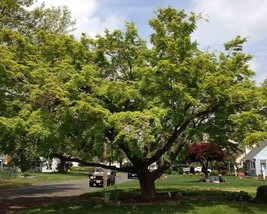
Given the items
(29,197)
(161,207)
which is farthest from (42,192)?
(161,207)

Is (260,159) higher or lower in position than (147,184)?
higher

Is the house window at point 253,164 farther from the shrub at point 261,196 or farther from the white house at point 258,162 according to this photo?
the shrub at point 261,196

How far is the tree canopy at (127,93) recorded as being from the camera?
14.4 meters

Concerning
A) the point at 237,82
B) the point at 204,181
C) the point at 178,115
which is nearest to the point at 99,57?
the point at 178,115

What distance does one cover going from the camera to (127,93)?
15.8 metres

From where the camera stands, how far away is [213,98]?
16.8 meters

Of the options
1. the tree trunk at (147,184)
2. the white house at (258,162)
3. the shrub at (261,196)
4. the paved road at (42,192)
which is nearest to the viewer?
the shrub at (261,196)

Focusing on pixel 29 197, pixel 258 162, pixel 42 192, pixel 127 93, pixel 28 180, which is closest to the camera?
pixel 127 93

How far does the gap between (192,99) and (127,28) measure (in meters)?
5.58

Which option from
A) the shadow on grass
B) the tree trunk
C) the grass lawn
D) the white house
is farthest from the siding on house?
the tree trunk

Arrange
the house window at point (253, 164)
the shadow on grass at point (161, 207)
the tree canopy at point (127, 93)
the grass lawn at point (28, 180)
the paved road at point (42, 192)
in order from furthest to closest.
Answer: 1. the house window at point (253, 164)
2. the grass lawn at point (28, 180)
3. the paved road at point (42, 192)
4. the shadow on grass at point (161, 207)
5. the tree canopy at point (127, 93)

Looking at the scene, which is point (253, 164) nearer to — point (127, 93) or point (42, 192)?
point (42, 192)

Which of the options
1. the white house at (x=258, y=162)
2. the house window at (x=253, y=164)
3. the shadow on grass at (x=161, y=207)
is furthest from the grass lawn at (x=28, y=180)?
the house window at (x=253, y=164)

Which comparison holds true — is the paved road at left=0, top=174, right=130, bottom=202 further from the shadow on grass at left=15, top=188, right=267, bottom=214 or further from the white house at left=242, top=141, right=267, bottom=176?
the white house at left=242, top=141, right=267, bottom=176
